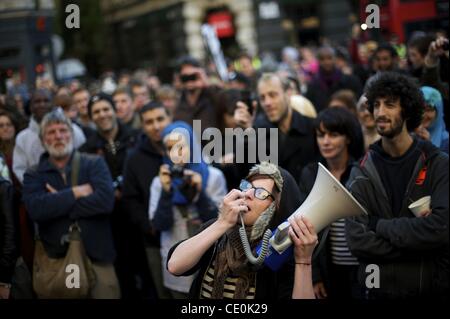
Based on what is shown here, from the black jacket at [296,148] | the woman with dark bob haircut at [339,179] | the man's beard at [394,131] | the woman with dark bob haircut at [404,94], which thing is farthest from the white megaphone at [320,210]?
the black jacket at [296,148]

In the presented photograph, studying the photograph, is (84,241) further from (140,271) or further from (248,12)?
(248,12)

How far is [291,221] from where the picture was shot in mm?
2732

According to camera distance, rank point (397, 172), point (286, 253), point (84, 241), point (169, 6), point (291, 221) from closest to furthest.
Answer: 1. point (291, 221)
2. point (286, 253)
3. point (397, 172)
4. point (84, 241)
5. point (169, 6)

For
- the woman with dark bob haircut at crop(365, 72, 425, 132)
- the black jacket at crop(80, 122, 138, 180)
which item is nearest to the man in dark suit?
the woman with dark bob haircut at crop(365, 72, 425, 132)

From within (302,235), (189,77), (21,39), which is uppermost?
(21,39)

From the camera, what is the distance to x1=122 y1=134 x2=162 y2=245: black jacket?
5.08m

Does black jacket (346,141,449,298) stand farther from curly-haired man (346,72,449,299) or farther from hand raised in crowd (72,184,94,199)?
hand raised in crowd (72,184,94,199)

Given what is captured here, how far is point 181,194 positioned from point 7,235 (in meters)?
1.23

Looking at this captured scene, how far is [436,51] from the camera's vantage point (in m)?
4.35

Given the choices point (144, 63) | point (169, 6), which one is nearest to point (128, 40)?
point (144, 63)

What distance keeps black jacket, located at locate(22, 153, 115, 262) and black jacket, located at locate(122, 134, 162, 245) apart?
0.40 meters

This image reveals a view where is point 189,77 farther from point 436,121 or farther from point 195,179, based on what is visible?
point 436,121

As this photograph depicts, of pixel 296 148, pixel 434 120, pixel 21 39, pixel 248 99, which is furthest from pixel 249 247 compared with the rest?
pixel 21 39
